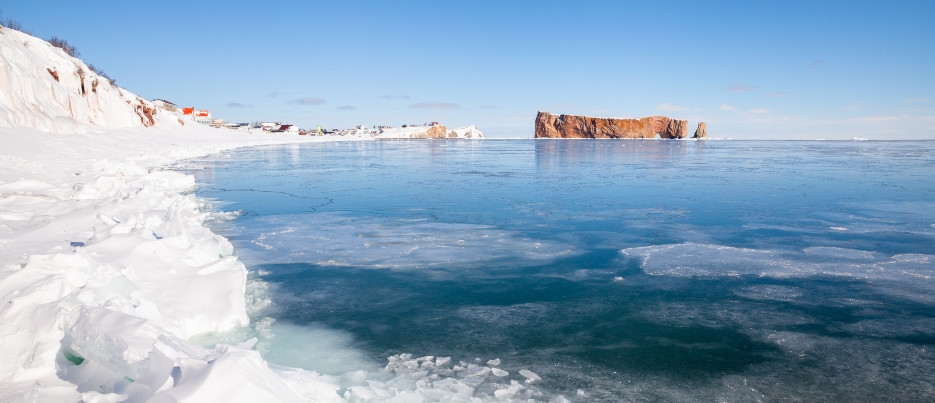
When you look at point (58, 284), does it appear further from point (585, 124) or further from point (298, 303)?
point (585, 124)

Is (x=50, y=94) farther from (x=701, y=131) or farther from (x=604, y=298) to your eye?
(x=701, y=131)

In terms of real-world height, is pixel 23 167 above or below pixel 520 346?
above

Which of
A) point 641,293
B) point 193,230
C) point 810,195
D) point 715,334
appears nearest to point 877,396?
point 715,334

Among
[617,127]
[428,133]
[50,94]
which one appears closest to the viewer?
[50,94]

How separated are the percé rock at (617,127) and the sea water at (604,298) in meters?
116

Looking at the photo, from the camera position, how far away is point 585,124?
122 m

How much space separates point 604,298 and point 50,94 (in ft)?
80.1

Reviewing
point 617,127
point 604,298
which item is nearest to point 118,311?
point 604,298

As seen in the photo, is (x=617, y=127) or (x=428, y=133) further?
(x=617, y=127)

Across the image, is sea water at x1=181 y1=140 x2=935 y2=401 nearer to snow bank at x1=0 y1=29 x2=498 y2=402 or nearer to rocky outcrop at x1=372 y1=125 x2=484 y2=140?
snow bank at x1=0 y1=29 x2=498 y2=402

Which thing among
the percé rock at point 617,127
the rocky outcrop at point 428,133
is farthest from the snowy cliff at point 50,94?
the percé rock at point 617,127

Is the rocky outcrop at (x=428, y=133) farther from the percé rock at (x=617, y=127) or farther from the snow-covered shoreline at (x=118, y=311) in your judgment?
the snow-covered shoreline at (x=118, y=311)

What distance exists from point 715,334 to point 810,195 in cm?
Result: 865

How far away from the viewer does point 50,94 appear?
66.7 ft
